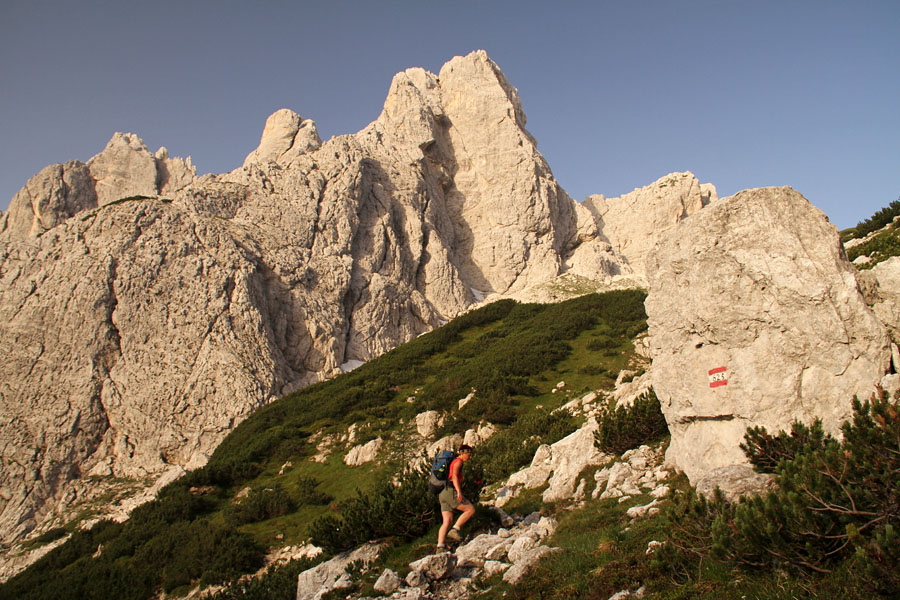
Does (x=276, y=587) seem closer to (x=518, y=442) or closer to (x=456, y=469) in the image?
(x=456, y=469)

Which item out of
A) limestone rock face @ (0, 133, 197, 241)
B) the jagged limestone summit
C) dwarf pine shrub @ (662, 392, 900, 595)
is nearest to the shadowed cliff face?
the jagged limestone summit

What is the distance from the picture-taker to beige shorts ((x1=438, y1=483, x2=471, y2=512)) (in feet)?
30.8

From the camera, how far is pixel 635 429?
13711mm

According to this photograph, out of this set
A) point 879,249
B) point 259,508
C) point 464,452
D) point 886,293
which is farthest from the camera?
point 259,508

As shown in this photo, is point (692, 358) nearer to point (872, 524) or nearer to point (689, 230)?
point (689, 230)

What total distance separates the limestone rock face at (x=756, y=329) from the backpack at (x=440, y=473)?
4.53m

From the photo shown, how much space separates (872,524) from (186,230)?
49.1 m

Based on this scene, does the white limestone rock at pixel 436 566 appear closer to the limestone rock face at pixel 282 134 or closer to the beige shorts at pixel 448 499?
the beige shorts at pixel 448 499

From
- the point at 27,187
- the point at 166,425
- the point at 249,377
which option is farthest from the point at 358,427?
the point at 27,187

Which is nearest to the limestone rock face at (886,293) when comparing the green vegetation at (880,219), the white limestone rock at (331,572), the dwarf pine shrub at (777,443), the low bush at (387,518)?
the dwarf pine shrub at (777,443)

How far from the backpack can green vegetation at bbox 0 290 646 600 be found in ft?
3.89

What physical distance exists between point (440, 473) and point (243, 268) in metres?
39.5

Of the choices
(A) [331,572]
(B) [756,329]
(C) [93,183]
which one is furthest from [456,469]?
(C) [93,183]

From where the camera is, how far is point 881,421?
559cm
